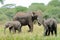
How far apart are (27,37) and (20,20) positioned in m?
4.30

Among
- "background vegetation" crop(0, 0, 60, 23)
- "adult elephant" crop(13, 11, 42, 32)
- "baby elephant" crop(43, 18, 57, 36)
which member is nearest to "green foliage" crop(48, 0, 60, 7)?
"background vegetation" crop(0, 0, 60, 23)

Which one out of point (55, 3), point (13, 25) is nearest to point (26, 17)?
point (13, 25)

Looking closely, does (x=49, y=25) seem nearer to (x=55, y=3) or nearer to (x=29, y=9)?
(x=29, y=9)

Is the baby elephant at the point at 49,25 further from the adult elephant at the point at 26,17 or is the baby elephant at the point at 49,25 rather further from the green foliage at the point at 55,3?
the green foliage at the point at 55,3

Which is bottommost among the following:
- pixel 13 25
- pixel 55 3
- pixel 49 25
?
pixel 55 3

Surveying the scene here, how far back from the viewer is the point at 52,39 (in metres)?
8.62

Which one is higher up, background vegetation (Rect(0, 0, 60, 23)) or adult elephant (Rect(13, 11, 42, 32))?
adult elephant (Rect(13, 11, 42, 32))

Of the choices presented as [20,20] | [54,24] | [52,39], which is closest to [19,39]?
[52,39]

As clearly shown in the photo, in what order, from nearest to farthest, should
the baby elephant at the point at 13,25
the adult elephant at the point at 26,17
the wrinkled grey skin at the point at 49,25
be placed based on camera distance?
the wrinkled grey skin at the point at 49,25
the baby elephant at the point at 13,25
the adult elephant at the point at 26,17

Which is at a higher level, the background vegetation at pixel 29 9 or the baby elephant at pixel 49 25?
the baby elephant at pixel 49 25

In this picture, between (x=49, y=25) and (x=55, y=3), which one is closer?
(x=49, y=25)

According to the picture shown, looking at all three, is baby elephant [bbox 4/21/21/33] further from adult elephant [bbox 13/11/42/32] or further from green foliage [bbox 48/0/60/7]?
green foliage [bbox 48/0/60/7]

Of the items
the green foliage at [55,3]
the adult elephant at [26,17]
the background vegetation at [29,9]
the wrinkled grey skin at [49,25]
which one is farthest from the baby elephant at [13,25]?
the green foliage at [55,3]

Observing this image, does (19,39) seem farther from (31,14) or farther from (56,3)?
(56,3)
